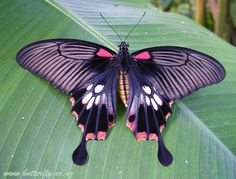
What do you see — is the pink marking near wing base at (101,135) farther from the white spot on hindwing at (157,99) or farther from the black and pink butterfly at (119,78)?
the white spot on hindwing at (157,99)

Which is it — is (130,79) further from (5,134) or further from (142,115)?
(5,134)

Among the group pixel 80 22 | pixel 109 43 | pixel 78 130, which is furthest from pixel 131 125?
pixel 80 22

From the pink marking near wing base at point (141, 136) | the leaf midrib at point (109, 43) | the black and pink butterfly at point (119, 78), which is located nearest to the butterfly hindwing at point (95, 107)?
the black and pink butterfly at point (119, 78)

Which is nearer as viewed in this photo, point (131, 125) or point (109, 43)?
point (131, 125)

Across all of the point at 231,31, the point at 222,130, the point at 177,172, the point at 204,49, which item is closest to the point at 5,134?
the point at 177,172

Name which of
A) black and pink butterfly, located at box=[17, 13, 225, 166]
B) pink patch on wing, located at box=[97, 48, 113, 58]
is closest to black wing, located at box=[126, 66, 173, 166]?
black and pink butterfly, located at box=[17, 13, 225, 166]

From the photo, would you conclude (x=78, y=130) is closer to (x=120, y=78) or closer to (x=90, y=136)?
(x=90, y=136)
